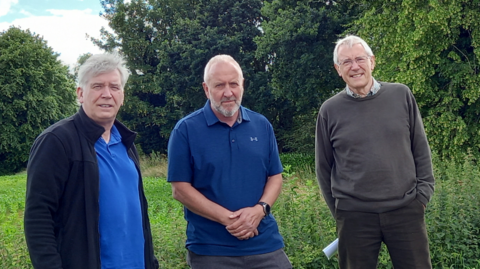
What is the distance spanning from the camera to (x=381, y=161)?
346 cm

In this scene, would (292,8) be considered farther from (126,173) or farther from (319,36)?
(126,173)

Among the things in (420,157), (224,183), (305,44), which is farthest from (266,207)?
(305,44)

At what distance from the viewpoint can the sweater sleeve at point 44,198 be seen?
2312 millimetres

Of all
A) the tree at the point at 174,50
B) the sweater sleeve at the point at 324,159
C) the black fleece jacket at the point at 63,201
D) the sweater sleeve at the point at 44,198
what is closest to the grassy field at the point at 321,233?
the sweater sleeve at the point at 324,159

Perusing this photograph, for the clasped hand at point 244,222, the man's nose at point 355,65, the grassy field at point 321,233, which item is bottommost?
the grassy field at point 321,233

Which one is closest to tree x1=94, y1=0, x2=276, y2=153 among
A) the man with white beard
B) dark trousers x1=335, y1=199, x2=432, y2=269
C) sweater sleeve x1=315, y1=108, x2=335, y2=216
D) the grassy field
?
the grassy field

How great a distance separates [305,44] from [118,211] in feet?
71.0

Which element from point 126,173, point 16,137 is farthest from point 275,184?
point 16,137

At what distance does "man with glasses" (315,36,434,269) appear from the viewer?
347 centimetres

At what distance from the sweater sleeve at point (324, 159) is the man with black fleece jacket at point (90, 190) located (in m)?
1.52

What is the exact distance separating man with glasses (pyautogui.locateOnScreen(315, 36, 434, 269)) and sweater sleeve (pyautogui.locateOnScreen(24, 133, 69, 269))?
2.06 metres

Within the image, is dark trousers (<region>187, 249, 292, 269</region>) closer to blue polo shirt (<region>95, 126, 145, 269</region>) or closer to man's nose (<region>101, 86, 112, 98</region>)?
blue polo shirt (<region>95, 126, 145, 269</region>)

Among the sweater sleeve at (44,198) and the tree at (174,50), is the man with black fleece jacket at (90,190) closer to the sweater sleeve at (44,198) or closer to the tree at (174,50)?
the sweater sleeve at (44,198)

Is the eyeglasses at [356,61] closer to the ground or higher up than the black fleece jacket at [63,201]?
higher up
